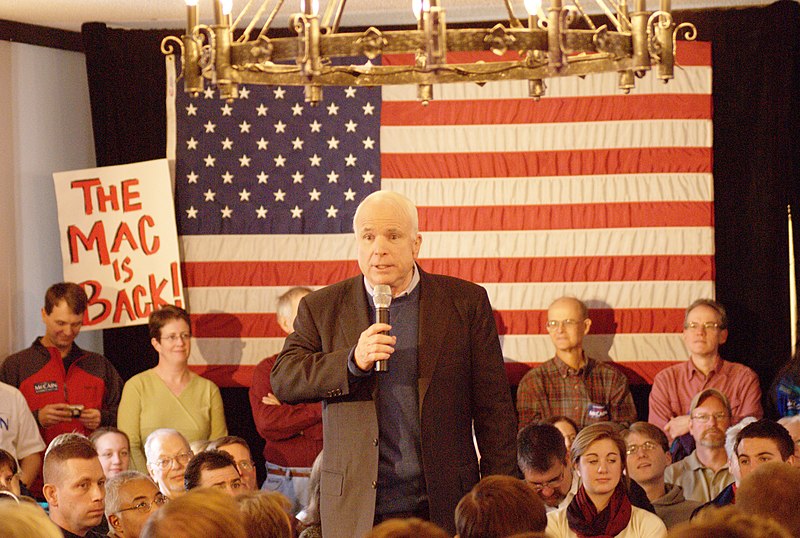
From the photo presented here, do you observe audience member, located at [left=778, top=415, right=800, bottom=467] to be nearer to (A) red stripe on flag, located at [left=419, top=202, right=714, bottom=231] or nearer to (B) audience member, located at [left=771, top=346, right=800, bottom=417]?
(B) audience member, located at [left=771, top=346, right=800, bottom=417]

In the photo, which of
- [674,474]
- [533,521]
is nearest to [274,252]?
[674,474]

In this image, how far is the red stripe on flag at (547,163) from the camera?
650 cm

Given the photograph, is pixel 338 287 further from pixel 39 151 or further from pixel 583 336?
pixel 39 151

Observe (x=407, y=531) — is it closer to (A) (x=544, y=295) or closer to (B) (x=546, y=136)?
(A) (x=544, y=295)

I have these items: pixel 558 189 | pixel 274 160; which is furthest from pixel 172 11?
pixel 558 189

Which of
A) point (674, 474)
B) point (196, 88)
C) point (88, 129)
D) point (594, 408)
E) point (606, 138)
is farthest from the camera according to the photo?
point (88, 129)

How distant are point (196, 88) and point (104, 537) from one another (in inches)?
70.8

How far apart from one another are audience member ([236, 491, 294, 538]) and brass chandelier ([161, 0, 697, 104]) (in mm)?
970

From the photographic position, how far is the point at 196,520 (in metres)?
2.07

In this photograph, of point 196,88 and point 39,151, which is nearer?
point 196,88

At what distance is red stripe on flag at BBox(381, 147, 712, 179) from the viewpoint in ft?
21.3

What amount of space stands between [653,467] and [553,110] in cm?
229

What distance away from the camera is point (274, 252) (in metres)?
6.74


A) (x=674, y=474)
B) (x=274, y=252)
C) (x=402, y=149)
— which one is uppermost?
(x=402, y=149)
